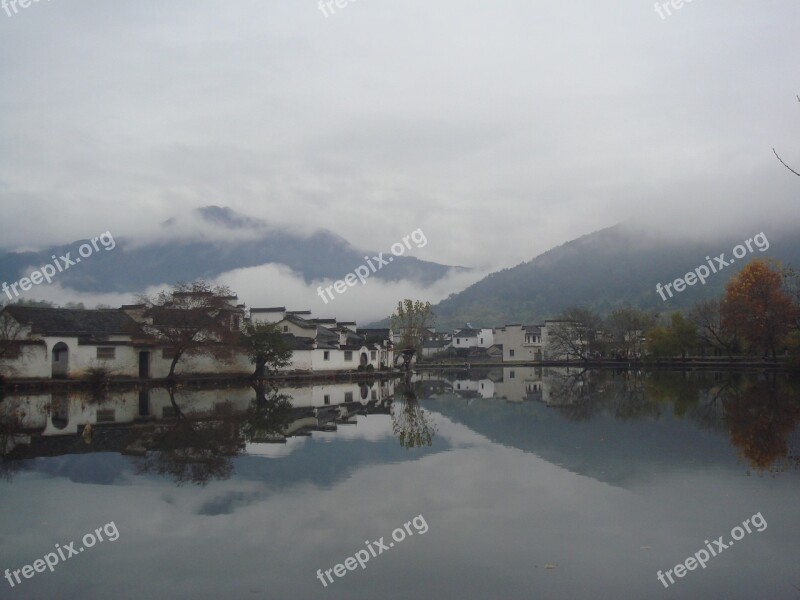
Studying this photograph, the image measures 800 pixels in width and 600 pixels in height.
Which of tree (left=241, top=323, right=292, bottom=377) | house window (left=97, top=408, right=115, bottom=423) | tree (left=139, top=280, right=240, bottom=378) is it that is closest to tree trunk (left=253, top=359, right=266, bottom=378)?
tree (left=241, top=323, right=292, bottom=377)

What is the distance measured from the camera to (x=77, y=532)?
888 cm

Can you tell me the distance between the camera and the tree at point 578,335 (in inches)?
3162

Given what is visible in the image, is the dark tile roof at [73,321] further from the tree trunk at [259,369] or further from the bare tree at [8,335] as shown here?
the tree trunk at [259,369]

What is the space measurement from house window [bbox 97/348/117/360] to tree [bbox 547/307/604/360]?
2194 inches

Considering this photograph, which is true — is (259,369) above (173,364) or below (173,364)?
below

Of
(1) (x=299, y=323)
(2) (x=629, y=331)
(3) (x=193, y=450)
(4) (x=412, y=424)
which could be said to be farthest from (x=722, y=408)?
(2) (x=629, y=331)

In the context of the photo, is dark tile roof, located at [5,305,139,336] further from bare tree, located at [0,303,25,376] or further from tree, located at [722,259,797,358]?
tree, located at [722,259,797,358]

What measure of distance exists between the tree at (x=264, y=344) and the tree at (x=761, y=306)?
34.3m

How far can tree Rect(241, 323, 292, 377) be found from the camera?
39.4m

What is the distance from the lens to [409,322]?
63.7 metres

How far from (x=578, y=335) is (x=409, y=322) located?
26.8 m

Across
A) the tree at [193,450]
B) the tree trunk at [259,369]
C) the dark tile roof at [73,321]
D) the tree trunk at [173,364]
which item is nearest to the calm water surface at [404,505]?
the tree at [193,450]

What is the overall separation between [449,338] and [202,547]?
114 meters

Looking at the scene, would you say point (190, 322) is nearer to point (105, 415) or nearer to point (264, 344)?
point (264, 344)
